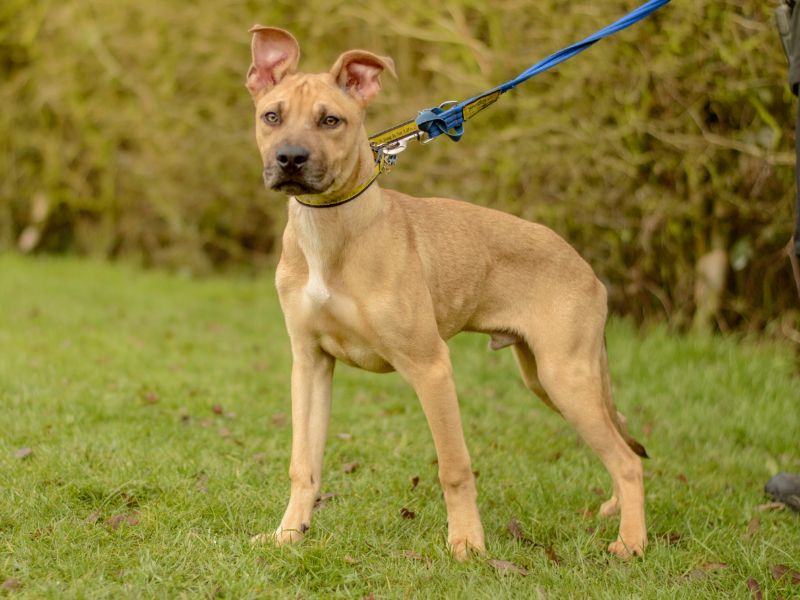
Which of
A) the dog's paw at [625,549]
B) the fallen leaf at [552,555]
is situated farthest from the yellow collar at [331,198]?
the dog's paw at [625,549]

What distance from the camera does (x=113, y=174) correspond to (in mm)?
14812

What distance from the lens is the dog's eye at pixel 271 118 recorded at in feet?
13.1

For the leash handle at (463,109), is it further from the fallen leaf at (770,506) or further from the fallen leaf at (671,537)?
the fallen leaf at (770,506)

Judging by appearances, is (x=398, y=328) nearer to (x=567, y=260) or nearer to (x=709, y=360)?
(x=567, y=260)

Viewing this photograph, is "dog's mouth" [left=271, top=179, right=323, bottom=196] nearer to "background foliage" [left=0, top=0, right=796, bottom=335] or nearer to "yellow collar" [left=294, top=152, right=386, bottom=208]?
"yellow collar" [left=294, top=152, right=386, bottom=208]

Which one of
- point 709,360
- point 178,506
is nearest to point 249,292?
point 709,360

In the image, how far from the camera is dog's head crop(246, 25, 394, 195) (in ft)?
12.5

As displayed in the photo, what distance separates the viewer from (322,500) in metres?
4.74

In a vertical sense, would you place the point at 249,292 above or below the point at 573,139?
below

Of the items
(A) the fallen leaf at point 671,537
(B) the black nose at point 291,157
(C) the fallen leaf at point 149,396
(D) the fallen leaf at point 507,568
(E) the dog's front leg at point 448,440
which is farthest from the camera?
(C) the fallen leaf at point 149,396

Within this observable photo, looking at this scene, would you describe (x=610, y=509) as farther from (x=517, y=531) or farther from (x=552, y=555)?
(x=552, y=555)

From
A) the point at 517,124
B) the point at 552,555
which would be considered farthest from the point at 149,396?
the point at 517,124

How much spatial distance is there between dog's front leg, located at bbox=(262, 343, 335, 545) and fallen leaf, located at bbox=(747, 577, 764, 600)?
180 cm

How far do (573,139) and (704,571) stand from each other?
540cm
